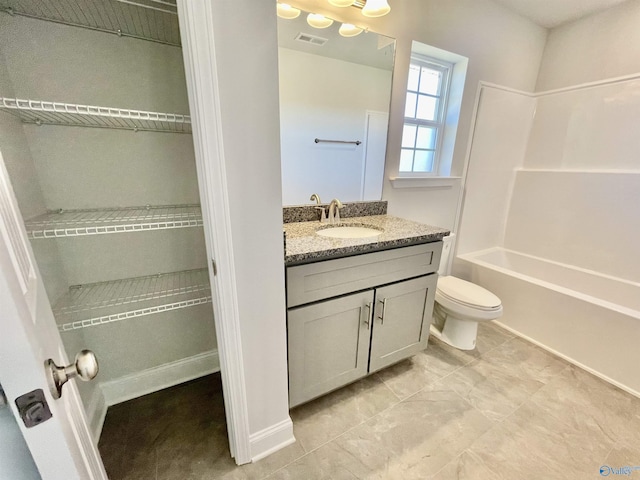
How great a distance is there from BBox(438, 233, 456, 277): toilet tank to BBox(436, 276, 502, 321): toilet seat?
0.18 metres

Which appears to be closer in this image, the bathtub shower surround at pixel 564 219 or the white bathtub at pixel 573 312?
the white bathtub at pixel 573 312

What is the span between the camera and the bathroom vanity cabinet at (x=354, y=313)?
1162 mm

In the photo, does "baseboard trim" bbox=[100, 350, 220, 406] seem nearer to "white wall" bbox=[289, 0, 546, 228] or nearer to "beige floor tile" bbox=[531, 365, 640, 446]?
"white wall" bbox=[289, 0, 546, 228]

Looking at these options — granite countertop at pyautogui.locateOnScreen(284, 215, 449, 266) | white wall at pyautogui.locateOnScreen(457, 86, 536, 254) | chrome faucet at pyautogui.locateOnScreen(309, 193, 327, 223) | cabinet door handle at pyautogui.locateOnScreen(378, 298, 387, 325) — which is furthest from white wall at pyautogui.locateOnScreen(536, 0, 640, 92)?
cabinet door handle at pyautogui.locateOnScreen(378, 298, 387, 325)

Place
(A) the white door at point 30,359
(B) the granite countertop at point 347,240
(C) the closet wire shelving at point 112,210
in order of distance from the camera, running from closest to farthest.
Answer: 1. (A) the white door at point 30,359
2. (C) the closet wire shelving at point 112,210
3. (B) the granite countertop at point 347,240

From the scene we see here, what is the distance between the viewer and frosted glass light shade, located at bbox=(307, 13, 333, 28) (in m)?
1.38

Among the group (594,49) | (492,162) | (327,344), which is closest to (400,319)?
(327,344)

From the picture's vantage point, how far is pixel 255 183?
2.88ft

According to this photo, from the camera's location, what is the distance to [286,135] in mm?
1461

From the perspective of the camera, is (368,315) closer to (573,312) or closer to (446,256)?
(446,256)

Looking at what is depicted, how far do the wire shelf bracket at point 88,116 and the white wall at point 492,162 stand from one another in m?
2.22

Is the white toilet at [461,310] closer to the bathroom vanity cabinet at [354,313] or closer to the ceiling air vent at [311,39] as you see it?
the bathroom vanity cabinet at [354,313]

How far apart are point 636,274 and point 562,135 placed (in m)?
1.23

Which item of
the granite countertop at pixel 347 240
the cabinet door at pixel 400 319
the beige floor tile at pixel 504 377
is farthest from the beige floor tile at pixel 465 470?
the granite countertop at pixel 347 240
